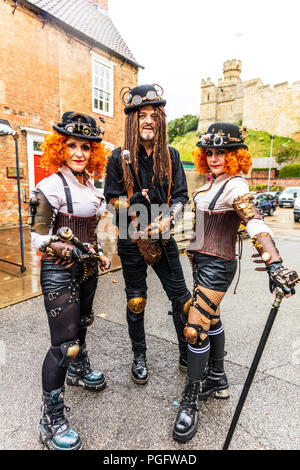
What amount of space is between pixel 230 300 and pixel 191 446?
294 cm

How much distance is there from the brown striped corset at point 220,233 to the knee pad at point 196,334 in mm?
533

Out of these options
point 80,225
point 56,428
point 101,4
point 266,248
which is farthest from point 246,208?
point 101,4

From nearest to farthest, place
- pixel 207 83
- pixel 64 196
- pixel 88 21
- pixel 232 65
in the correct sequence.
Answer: pixel 64 196 → pixel 88 21 → pixel 207 83 → pixel 232 65

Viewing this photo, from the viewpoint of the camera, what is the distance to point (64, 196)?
2062 mm

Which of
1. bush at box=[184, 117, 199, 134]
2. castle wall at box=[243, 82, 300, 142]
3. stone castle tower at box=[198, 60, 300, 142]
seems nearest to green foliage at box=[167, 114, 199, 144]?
bush at box=[184, 117, 199, 134]

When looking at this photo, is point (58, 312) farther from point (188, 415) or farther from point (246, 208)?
point (246, 208)

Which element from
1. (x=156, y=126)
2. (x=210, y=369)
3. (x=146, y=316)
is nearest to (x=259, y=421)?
(x=210, y=369)

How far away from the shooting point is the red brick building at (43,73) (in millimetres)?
9383

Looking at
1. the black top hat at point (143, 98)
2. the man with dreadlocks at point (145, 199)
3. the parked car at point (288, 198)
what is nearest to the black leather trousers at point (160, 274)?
the man with dreadlocks at point (145, 199)

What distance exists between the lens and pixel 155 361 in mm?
2973

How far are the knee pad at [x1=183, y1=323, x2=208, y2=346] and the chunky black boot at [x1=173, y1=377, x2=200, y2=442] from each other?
0.30 metres

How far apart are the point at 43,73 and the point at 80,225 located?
401 inches

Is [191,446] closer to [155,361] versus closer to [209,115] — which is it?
[155,361]

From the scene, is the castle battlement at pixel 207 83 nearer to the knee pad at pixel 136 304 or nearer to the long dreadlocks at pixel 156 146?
the long dreadlocks at pixel 156 146
